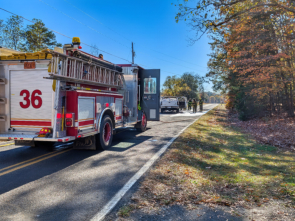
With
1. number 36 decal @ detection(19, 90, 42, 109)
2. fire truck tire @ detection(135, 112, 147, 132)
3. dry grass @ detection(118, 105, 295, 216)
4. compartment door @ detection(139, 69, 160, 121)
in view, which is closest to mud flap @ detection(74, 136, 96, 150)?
number 36 decal @ detection(19, 90, 42, 109)

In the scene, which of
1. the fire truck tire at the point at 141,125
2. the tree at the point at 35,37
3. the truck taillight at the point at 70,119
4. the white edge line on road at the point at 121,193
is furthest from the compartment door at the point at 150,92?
the tree at the point at 35,37

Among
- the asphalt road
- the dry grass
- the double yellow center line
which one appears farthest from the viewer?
the double yellow center line

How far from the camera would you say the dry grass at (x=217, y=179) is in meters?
3.62

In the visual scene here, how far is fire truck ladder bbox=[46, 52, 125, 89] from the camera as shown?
5.48 meters

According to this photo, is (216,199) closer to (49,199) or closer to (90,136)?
(49,199)

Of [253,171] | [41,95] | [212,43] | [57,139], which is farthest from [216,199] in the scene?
[212,43]

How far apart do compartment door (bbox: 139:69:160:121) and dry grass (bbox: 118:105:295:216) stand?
405cm

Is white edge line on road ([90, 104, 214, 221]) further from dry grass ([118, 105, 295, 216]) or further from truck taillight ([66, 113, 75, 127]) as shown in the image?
truck taillight ([66, 113, 75, 127])

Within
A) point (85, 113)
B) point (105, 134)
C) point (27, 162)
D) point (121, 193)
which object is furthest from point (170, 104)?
point (121, 193)

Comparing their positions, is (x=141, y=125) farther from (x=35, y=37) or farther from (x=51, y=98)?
(x=35, y=37)

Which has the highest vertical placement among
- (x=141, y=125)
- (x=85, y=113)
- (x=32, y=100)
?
(x=32, y=100)

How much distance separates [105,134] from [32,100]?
2466mm

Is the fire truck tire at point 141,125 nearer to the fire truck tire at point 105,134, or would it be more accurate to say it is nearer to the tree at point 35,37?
the fire truck tire at point 105,134

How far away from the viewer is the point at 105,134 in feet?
24.7
